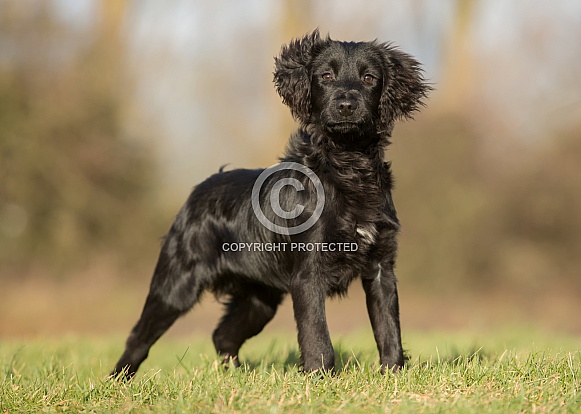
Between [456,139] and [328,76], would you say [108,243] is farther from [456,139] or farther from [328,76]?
[328,76]

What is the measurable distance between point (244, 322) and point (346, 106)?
6.87ft

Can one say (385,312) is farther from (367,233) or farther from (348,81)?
(348,81)

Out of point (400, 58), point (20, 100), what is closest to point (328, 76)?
point (400, 58)

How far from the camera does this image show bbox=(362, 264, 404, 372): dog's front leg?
4.32 meters

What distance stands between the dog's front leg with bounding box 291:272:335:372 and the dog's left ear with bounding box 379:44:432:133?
118 centimetres

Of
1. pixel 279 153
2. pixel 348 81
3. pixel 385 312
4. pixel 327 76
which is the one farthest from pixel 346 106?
pixel 279 153

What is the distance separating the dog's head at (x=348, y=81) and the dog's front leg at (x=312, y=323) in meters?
0.99

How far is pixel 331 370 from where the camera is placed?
3.92 m

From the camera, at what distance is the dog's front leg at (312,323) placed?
13.3 ft

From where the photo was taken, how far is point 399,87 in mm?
4699

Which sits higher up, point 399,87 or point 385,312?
point 399,87

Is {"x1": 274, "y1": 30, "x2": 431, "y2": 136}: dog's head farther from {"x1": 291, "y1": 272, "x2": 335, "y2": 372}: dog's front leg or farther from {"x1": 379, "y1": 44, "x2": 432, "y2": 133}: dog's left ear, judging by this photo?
{"x1": 291, "y1": 272, "x2": 335, "y2": 372}: dog's front leg

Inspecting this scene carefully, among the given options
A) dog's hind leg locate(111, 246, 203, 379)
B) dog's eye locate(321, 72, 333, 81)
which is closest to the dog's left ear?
dog's eye locate(321, 72, 333, 81)
